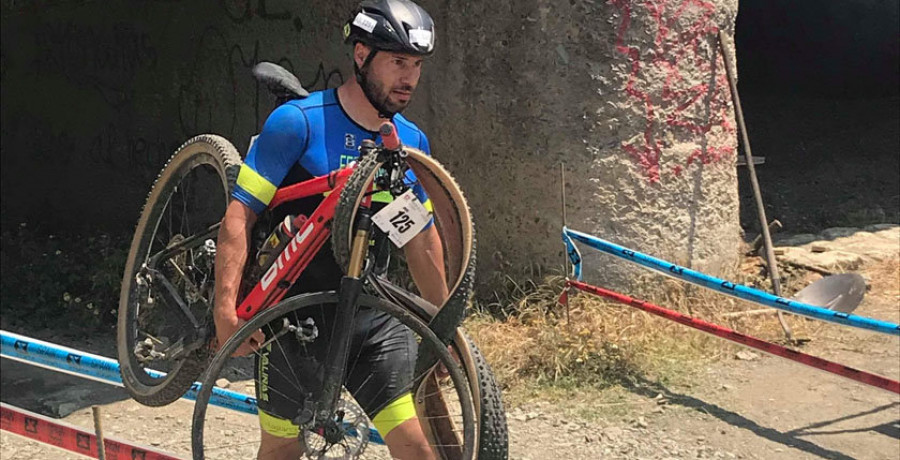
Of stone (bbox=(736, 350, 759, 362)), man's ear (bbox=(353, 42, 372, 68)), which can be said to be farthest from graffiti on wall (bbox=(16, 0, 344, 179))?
man's ear (bbox=(353, 42, 372, 68))

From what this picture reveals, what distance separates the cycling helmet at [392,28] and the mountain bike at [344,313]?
0.28m

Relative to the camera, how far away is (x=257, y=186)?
7.89 feet

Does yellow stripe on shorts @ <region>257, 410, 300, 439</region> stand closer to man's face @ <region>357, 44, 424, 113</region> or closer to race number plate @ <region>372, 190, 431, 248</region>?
race number plate @ <region>372, 190, 431, 248</region>

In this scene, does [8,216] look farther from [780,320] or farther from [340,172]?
[340,172]

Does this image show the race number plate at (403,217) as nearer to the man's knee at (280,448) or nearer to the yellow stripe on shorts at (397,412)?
the yellow stripe on shorts at (397,412)

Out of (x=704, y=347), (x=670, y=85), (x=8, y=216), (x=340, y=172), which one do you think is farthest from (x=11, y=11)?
(x=340, y=172)

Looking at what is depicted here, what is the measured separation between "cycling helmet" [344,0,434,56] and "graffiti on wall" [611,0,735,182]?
3156mm

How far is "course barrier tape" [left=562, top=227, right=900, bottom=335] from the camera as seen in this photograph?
11.1 feet

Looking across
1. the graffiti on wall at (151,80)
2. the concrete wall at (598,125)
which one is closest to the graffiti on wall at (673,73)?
the concrete wall at (598,125)

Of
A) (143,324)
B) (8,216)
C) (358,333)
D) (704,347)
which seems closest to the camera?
(358,333)

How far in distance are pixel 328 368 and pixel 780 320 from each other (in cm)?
369

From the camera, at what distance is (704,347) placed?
516 cm

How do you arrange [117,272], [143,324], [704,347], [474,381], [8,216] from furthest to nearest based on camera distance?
1. [8,216]
2. [117,272]
3. [704,347]
4. [143,324]
5. [474,381]

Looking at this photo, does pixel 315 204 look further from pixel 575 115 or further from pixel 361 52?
pixel 575 115
